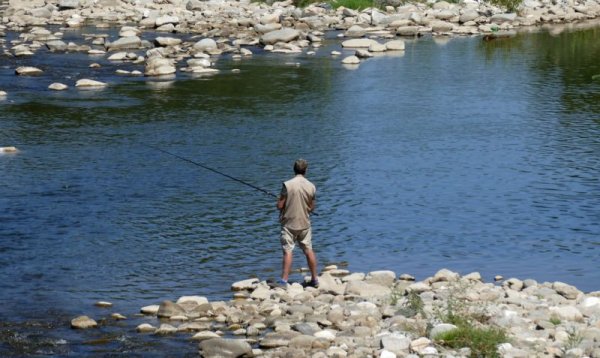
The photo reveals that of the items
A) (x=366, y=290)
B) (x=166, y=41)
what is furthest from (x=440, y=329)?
(x=166, y=41)

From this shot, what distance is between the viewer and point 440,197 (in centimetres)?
2278

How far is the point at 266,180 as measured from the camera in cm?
2414

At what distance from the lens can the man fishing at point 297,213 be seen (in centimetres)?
1573

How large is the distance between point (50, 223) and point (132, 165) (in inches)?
214

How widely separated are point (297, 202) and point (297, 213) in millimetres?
162

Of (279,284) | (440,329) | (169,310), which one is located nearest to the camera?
(440,329)

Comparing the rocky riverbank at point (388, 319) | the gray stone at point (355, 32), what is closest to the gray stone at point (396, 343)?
the rocky riverbank at point (388, 319)

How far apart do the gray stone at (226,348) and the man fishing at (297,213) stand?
111 inches

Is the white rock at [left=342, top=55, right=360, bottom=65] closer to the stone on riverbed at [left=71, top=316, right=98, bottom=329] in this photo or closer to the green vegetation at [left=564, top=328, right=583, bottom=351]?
the stone on riverbed at [left=71, top=316, right=98, bottom=329]

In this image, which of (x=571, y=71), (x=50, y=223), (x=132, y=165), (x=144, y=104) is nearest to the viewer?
(x=50, y=223)

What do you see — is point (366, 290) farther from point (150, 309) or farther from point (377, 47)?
point (377, 47)

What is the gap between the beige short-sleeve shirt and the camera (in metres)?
15.7

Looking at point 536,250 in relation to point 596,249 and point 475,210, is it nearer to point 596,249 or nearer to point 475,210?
point 596,249

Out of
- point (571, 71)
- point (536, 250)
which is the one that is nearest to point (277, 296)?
point (536, 250)
